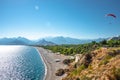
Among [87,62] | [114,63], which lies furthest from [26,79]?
[114,63]

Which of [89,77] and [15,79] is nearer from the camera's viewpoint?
[89,77]

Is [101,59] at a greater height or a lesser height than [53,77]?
greater

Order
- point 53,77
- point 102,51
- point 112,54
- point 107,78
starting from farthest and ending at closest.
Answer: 1. point 53,77
2. point 102,51
3. point 112,54
4. point 107,78

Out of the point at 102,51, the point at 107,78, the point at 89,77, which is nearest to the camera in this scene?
the point at 107,78

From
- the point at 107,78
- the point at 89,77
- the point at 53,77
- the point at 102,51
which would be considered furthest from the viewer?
the point at 53,77

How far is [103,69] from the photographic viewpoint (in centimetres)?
4109

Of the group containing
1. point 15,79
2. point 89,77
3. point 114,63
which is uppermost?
point 114,63

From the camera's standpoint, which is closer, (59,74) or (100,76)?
(100,76)

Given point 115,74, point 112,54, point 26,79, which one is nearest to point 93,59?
point 112,54

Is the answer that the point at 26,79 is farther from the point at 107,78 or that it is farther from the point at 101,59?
the point at 107,78

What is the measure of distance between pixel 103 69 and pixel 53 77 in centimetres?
4907

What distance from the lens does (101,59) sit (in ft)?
159

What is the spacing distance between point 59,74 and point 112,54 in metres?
46.3

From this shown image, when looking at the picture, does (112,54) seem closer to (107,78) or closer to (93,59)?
(93,59)
